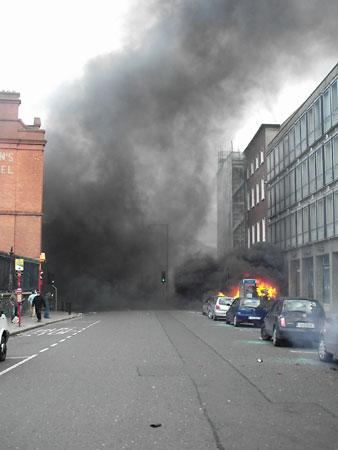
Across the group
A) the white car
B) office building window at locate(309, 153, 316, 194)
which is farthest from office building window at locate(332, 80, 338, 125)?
the white car

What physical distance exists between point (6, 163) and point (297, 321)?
33.8 metres

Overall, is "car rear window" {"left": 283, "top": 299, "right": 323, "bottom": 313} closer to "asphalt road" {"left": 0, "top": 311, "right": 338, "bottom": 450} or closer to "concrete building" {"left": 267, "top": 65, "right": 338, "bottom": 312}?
A: "asphalt road" {"left": 0, "top": 311, "right": 338, "bottom": 450}

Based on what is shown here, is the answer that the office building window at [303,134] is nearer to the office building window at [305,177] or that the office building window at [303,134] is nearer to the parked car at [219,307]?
the office building window at [305,177]

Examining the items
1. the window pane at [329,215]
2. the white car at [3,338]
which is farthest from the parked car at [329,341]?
the window pane at [329,215]

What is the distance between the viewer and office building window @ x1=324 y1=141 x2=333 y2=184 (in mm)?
31469

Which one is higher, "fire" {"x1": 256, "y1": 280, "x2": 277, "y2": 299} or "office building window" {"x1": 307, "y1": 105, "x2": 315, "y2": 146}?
"office building window" {"x1": 307, "y1": 105, "x2": 315, "y2": 146}

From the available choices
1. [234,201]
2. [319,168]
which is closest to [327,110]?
[319,168]

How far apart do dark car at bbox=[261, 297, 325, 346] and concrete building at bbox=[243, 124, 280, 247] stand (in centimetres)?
3328

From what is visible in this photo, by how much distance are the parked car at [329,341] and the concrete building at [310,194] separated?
19111 millimetres

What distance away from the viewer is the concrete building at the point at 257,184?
160 feet

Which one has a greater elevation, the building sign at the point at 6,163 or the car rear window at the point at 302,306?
the building sign at the point at 6,163

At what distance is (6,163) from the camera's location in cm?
4362

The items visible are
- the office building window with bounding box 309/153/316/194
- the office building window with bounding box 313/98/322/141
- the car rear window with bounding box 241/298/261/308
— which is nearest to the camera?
the car rear window with bounding box 241/298/261/308

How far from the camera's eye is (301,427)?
5.72m
